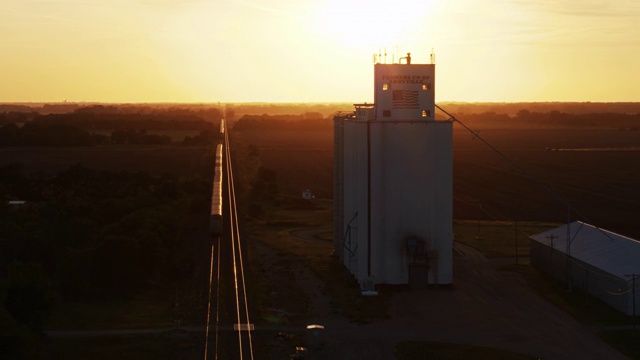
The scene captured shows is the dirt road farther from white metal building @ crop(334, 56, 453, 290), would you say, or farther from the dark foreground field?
white metal building @ crop(334, 56, 453, 290)

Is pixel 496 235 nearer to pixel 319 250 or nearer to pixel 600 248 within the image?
pixel 319 250

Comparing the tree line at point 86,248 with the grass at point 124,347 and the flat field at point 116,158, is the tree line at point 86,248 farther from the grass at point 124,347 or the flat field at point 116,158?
the flat field at point 116,158

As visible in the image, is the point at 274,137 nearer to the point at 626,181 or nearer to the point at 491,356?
the point at 626,181

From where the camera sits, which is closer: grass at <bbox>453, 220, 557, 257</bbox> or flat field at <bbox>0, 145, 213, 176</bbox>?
grass at <bbox>453, 220, 557, 257</bbox>

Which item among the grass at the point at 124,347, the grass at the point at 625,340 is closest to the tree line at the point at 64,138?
the grass at the point at 124,347

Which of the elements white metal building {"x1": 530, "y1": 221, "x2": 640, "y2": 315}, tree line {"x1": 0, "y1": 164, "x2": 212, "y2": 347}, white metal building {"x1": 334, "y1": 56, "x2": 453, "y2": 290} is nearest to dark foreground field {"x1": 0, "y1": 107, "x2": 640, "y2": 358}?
tree line {"x1": 0, "y1": 164, "x2": 212, "y2": 347}
